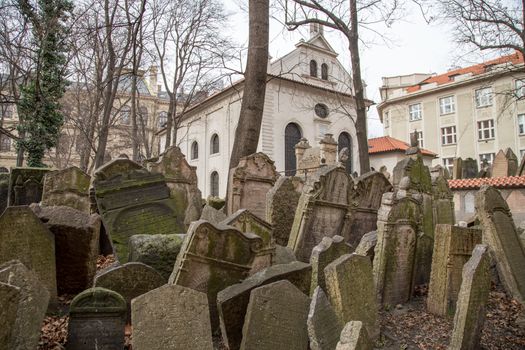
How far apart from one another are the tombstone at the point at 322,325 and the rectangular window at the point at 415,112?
38.3 meters

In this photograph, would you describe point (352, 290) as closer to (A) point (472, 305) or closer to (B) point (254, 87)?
(A) point (472, 305)

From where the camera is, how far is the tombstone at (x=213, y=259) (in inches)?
138

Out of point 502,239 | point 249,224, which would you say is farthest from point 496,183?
point 249,224

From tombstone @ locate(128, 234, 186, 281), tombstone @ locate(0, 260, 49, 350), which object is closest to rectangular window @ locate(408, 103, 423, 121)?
tombstone @ locate(128, 234, 186, 281)

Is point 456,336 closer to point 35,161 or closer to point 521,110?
point 35,161

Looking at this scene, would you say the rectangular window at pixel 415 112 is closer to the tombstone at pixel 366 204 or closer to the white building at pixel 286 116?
the white building at pixel 286 116

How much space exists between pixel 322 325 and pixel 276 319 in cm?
37

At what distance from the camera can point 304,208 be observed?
579 centimetres

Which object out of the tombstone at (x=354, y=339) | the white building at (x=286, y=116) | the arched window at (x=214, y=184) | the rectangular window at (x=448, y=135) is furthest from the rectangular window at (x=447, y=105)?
the tombstone at (x=354, y=339)

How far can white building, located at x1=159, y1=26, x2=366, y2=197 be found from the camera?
26.0m

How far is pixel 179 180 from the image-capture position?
7371 millimetres

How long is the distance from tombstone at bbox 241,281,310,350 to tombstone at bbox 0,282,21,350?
5.11 ft

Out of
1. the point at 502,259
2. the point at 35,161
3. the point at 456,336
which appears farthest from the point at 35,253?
the point at 35,161

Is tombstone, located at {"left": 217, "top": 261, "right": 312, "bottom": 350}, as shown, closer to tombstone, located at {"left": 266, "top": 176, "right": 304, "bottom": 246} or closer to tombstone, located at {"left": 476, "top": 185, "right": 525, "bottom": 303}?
tombstone, located at {"left": 266, "top": 176, "right": 304, "bottom": 246}
